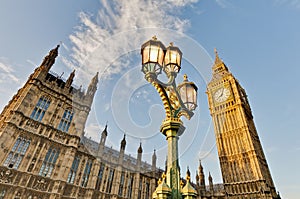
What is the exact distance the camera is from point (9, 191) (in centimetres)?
1476

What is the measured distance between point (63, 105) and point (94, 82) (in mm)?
6736

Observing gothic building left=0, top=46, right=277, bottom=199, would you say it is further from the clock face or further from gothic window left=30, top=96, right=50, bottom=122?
the clock face

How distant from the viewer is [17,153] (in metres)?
16.4

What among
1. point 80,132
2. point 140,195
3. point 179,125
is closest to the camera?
point 179,125

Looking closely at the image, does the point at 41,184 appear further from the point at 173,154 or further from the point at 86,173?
the point at 173,154

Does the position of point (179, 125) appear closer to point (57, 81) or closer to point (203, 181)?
point (57, 81)

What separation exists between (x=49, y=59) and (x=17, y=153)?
12904mm

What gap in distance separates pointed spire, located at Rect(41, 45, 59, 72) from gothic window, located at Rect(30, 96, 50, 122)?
171 inches

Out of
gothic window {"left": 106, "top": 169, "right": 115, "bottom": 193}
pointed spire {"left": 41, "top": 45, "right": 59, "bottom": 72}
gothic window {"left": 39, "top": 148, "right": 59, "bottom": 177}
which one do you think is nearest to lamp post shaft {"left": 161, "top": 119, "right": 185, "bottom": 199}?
gothic window {"left": 39, "top": 148, "right": 59, "bottom": 177}

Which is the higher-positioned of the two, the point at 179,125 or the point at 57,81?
the point at 57,81

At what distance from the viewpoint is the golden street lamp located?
11.6 feet

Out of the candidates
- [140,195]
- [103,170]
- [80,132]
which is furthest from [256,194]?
[80,132]

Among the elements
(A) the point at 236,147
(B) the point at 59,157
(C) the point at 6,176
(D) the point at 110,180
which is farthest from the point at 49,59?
(A) the point at 236,147

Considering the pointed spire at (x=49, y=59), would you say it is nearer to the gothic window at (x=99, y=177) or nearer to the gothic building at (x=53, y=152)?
the gothic building at (x=53, y=152)
